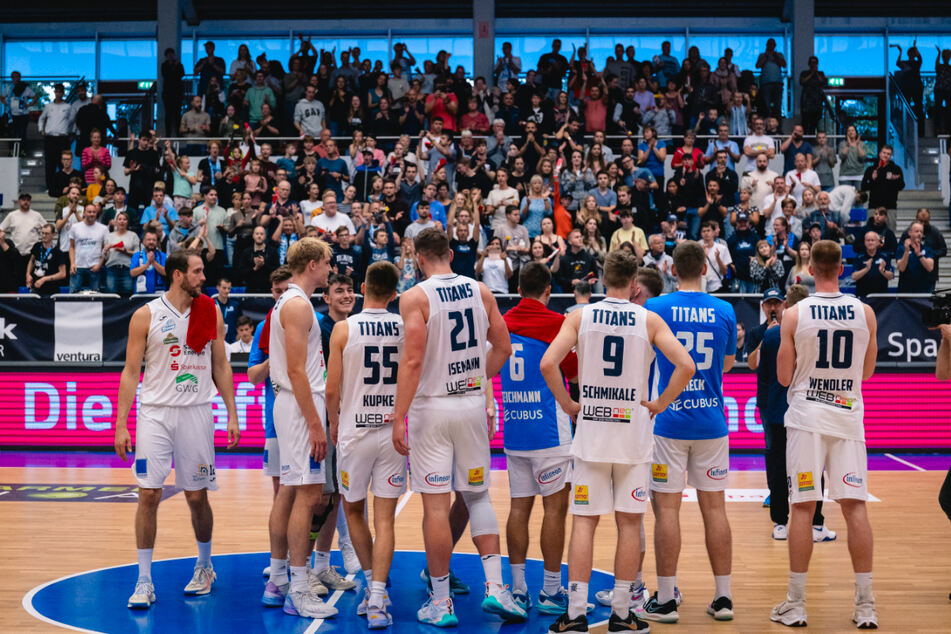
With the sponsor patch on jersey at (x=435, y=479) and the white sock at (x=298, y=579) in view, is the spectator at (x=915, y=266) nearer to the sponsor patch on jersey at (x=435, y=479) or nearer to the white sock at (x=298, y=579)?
the sponsor patch on jersey at (x=435, y=479)

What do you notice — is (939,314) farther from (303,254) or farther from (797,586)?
(303,254)

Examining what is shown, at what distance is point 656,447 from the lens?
24.0 ft

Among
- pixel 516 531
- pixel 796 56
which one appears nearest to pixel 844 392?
pixel 516 531

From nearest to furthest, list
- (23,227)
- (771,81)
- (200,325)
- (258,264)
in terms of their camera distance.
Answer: (200,325) → (258,264) → (23,227) → (771,81)

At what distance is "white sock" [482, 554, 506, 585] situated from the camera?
7.00 m

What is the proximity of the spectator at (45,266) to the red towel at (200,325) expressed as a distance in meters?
9.40

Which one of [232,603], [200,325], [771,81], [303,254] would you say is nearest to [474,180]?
[771,81]

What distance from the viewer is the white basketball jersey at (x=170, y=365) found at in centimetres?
759

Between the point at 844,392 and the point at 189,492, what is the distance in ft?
15.6

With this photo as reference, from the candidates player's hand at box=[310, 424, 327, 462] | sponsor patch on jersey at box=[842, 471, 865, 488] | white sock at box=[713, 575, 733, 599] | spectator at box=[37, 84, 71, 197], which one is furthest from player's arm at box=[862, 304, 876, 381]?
spectator at box=[37, 84, 71, 197]

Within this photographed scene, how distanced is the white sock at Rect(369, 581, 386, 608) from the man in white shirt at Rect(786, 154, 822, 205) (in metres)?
13.0

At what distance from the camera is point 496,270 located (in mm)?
15656

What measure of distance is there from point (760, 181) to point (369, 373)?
12604 mm

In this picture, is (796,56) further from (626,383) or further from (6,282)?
(626,383)
